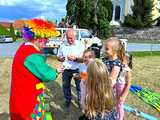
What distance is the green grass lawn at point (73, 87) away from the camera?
8.63m

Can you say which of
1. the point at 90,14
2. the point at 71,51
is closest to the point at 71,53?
the point at 71,51

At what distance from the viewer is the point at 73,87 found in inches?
405

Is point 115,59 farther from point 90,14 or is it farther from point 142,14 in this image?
point 142,14

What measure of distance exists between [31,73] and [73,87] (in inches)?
197

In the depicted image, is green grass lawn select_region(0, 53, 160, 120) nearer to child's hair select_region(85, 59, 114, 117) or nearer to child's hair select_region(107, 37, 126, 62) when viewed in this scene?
child's hair select_region(107, 37, 126, 62)

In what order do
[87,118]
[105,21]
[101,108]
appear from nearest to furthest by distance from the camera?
1. [101,108]
2. [87,118]
3. [105,21]

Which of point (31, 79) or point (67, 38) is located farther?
point (67, 38)

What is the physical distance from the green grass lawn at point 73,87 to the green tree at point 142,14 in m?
39.8

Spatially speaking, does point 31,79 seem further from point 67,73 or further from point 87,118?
point 67,73

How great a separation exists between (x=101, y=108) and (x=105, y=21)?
45.3 meters

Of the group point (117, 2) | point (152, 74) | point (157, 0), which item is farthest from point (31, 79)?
point (117, 2)

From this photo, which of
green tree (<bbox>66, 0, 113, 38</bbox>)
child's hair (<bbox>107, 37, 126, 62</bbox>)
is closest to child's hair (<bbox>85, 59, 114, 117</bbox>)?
child's hair (<bbox>107, 37, 126, 62</bbox>)

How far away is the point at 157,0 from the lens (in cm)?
6444

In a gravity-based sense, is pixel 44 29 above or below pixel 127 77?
above
